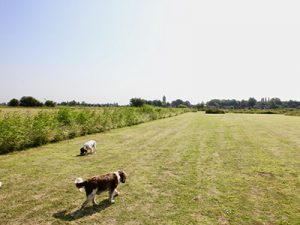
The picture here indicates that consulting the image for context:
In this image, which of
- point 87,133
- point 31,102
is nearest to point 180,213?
point 87,133

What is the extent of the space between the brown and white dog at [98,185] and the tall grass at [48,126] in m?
7.62

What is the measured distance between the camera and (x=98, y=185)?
5047mm

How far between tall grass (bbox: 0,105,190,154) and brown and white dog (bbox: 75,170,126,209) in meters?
7.62

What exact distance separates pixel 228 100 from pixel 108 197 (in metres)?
161

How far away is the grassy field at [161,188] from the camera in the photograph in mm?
4574

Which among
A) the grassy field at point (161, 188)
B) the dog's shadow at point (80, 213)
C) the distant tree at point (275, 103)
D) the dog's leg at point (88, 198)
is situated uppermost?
the distant tree at point (275, 103)

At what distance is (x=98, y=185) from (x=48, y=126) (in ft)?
30.3

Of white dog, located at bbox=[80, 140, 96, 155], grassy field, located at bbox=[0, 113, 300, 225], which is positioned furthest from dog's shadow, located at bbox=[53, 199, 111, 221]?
white dog, located at bbox=[80, 140, 96, 155]

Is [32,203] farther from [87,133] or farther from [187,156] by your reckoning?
[87,133]

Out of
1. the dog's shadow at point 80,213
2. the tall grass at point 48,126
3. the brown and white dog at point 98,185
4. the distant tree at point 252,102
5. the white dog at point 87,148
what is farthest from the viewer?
the distant tree at point 252,102

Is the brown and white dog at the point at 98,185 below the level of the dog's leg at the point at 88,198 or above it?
above

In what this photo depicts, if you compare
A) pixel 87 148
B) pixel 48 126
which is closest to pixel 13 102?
pixel 48 126

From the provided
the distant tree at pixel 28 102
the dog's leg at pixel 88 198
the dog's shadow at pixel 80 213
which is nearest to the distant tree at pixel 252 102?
the distant tree at pixel 28 102

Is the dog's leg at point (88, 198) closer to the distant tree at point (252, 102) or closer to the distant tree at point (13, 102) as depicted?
the distant tree at point (13, 102)
